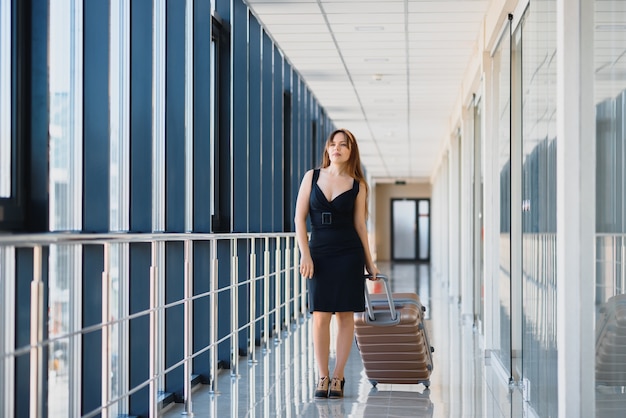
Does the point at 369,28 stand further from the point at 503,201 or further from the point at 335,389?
the point at 335,389

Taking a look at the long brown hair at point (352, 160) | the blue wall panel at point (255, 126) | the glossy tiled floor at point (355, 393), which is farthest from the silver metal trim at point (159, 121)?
the blue wall panel at point (255, 126)

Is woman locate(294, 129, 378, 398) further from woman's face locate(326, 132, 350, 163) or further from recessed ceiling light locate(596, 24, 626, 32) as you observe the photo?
recessed ceiling light locate(596, 24, 626, 32)

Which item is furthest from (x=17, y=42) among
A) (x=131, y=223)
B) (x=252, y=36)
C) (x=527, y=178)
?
(x=252, y=36)

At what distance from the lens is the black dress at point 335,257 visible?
184 inches

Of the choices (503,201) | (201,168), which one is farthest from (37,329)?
(503,201)

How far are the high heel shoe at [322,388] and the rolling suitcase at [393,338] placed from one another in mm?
276

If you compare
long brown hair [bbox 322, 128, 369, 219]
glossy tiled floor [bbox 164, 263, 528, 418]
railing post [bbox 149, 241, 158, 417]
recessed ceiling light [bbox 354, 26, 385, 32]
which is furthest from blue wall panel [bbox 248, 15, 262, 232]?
railing post [bbox 149, 241, 158, 417]

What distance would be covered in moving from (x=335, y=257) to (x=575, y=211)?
4.99 feet

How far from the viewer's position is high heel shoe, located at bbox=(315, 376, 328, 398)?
4754 millimetres

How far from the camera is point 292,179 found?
977cm

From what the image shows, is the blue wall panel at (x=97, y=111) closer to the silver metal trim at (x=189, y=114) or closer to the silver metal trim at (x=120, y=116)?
the silver metal trim at (x=120, y=116)

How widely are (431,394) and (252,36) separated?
3603mm

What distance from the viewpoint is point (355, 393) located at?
16.1ft

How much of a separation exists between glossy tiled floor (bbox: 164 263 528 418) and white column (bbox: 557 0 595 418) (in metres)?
0.93
